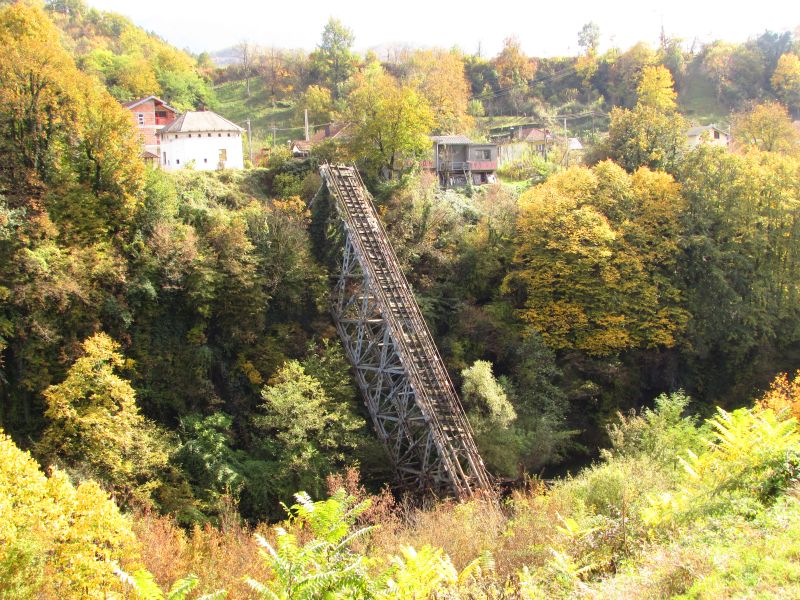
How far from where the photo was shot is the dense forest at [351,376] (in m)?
11.0

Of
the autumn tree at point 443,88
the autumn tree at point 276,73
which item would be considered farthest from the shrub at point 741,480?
the autumn tree at point 276,73

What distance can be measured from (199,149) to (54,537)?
22.1 m

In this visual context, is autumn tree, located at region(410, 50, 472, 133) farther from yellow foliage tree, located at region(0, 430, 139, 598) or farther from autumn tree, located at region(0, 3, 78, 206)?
yellow foliage tree, located at region(0, 430, 139, 598)

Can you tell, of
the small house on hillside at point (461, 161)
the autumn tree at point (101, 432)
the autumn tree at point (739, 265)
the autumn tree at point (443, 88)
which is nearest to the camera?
the autumn tree at point (101, 432)

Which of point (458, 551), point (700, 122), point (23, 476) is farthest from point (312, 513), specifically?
point (700, 122)

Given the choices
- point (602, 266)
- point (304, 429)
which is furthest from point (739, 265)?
point (304, 429)

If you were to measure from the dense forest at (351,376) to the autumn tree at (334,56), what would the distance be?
27063mm

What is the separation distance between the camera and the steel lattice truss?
64.9 feet

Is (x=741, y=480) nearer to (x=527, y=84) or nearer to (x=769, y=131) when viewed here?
(x=769, y=131)

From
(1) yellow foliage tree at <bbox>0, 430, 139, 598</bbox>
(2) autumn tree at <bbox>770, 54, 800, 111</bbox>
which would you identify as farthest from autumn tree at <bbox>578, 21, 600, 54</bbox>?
(1) yellow foliage tree at <bbox>0, 430, 139, 598</bbox>

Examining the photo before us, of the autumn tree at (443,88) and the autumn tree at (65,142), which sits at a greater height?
the autumn tree at (443,88)

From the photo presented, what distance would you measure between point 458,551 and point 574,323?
14086 mm

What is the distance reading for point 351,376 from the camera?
22703 mm

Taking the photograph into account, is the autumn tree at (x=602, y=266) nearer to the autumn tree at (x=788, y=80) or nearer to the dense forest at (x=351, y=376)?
the dense forest at (x=351, y=376)
